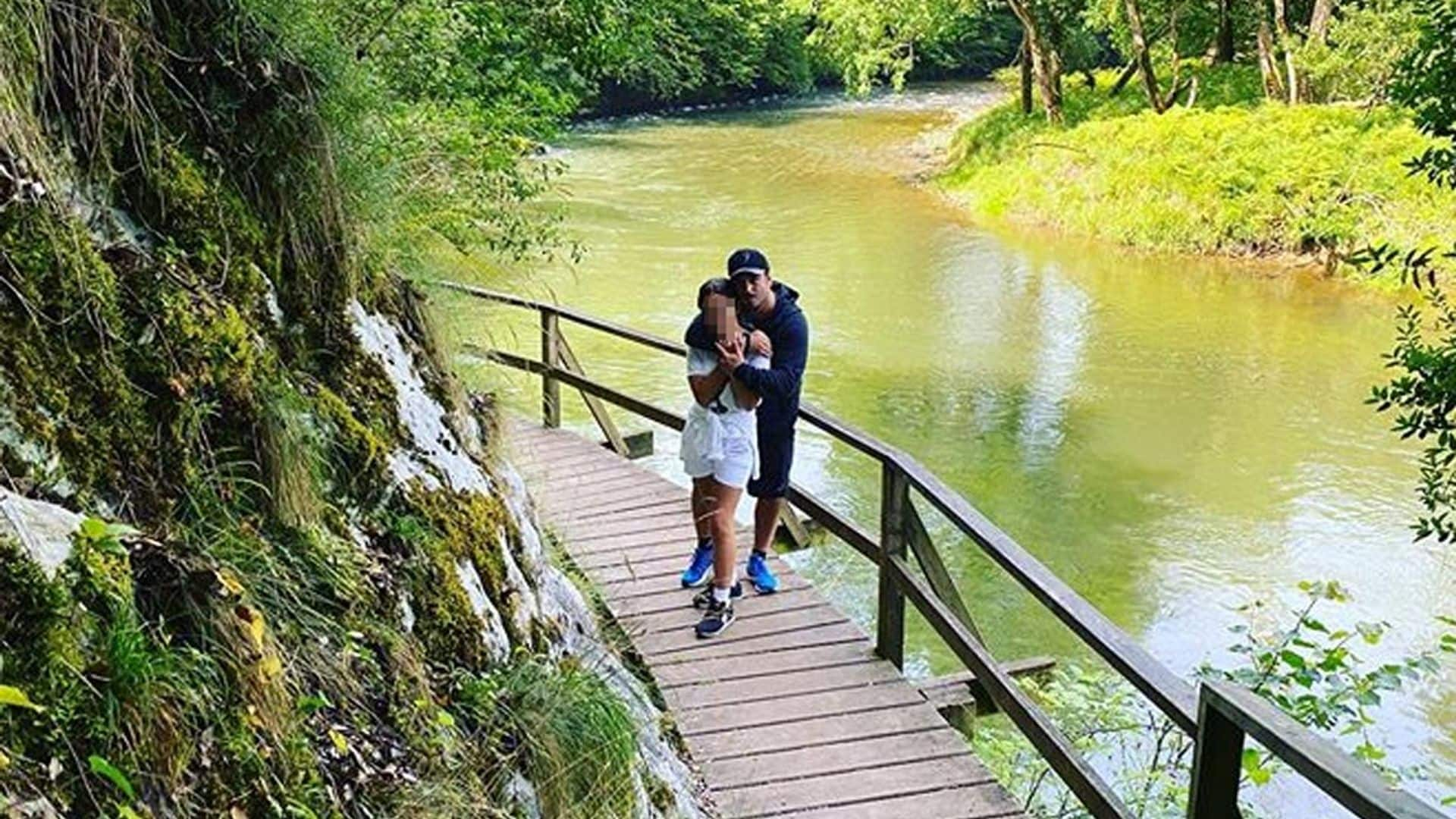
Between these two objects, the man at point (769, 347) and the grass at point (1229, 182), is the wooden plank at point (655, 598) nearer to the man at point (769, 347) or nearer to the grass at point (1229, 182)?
the man at point (769, 347)

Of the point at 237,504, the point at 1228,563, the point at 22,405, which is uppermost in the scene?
the point at 22,405

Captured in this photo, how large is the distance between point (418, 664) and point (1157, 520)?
7.31 m

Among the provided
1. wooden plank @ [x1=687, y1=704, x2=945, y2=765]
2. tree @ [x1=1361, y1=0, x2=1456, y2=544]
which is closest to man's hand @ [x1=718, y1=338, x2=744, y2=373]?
wooden plank @ [x1=687, y1=704, x2=945, y2=765]

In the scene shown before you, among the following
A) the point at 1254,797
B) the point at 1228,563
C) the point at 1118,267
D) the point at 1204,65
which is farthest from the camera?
the point at 1204,65

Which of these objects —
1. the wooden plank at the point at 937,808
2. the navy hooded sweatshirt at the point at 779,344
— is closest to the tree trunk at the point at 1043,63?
the navy hooded sweatshirt at the point at 779,344

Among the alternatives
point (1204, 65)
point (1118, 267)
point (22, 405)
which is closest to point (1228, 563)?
point (22, 405)

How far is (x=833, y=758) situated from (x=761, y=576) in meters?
1.19

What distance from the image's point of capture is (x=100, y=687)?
5.23 ft

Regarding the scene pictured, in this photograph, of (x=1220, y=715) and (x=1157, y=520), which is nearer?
(x=1220, y=715)

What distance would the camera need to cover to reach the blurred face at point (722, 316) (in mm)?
4098

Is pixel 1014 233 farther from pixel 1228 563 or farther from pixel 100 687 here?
pixel 100 687

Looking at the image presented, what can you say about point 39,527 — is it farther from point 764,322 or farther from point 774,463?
point 774,463

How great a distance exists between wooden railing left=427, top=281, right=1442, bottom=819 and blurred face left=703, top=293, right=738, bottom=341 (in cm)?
69

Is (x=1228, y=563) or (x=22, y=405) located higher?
(x=22, y=405)
